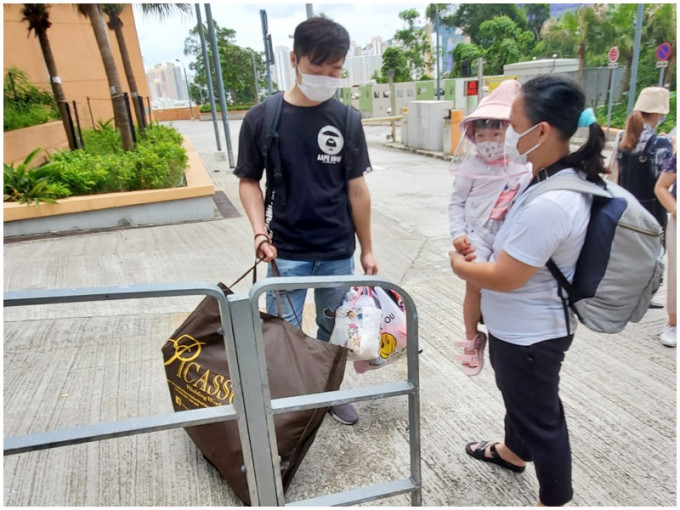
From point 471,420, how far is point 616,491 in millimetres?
670

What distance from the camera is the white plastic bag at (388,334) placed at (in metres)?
2.17

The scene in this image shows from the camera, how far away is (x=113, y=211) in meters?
6.17

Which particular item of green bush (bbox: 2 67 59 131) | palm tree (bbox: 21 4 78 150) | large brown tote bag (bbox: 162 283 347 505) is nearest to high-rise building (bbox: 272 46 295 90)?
large brown tote bag (bbox: 162 283 347 505)

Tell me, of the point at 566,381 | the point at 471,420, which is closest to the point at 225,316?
the point at 471,420

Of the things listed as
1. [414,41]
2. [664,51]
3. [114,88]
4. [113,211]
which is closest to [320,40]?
[113,211]

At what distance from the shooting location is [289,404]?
4.96ft

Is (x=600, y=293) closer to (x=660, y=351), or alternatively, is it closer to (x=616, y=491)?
(x=616, y=491)

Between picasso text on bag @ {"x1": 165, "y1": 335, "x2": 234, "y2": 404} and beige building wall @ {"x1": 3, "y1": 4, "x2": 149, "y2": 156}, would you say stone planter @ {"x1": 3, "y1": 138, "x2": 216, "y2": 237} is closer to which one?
picasso text on bag @ {"x1": 165, "y1": 335, "x2": 234, "y2": 404}

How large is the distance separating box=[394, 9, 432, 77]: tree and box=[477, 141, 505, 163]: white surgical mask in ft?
134

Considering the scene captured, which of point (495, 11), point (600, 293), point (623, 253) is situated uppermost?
point (495, 11)

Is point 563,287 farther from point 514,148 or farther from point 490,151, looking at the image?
point 490,151

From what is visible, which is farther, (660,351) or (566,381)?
(660,351)

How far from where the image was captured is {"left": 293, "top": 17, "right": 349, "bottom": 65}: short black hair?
1.95 metres

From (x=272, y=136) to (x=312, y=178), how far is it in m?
0.25
